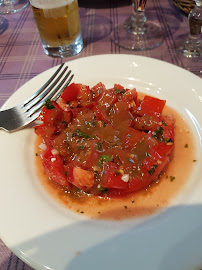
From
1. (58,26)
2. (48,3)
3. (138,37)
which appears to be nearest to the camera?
(48,3)

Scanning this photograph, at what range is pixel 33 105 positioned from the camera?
1.55m

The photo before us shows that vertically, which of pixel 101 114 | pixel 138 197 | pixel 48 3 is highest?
pixel 48 3

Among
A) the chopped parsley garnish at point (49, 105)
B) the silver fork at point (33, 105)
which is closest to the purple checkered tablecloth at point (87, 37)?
the silver fork at point (33, 105)

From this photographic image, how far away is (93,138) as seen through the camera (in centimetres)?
138

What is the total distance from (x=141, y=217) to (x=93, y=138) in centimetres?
50

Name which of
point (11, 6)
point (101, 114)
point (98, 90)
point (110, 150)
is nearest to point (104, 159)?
point (110, 150)

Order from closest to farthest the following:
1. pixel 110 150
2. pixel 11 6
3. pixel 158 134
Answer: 1. pixel 110 150
2. pixel 158 134
3. pixel 11 6

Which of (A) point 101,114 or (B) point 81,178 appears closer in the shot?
(B) point 81,178

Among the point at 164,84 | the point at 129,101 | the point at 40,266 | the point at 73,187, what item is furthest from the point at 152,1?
the point at 40,266

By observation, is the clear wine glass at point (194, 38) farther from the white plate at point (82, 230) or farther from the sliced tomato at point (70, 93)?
the sliced tomato at point (70, 93)

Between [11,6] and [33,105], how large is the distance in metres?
2.22

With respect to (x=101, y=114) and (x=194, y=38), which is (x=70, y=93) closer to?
(x=101, y=114)

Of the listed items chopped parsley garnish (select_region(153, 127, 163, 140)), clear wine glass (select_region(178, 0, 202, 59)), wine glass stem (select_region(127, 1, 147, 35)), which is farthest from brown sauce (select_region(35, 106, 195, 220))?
wine glass stem (select_region(127, 1, 147, 35))

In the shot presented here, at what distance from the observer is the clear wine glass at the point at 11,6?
119 inches
